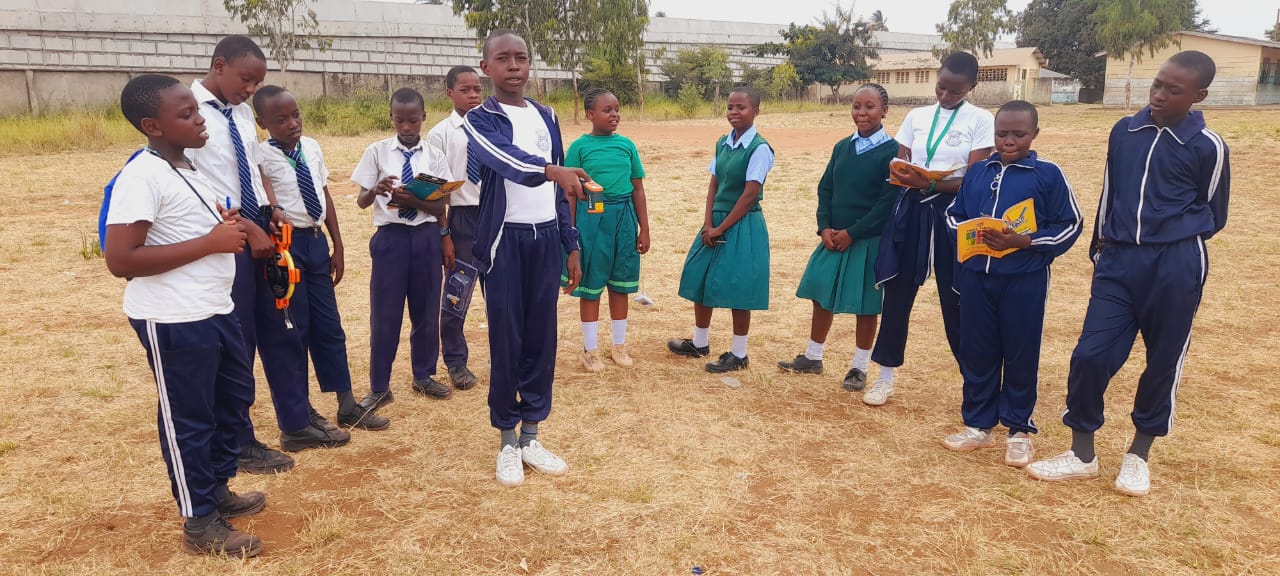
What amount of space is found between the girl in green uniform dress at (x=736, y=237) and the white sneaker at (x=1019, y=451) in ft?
5.65

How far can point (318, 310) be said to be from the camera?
13.4 ft

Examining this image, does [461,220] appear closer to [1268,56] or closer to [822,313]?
[822,313]

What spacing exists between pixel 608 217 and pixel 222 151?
93.2 inches

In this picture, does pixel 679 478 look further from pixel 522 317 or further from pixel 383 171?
pixel 383 171

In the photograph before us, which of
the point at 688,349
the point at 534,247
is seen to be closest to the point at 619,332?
the point at 688,349

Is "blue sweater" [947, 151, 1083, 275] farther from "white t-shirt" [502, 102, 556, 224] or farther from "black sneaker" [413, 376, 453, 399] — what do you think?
"black sneaker" [413, 376, 453, 399]

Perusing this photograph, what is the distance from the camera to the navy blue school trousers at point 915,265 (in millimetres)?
4332

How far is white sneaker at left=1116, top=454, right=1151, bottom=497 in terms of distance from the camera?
3.53 meters

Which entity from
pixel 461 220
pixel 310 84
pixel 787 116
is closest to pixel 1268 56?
pixel 787 116

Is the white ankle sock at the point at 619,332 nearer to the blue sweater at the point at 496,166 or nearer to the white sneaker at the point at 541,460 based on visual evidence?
the white sneaker at the point at 541,460

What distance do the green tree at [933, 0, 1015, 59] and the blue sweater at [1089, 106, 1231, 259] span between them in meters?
40.8

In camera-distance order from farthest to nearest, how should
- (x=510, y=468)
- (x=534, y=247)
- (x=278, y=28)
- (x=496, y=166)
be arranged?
(x=278, y=28) → (x=510, y=468) → (x=534, y=247) → (x=496, y=166)

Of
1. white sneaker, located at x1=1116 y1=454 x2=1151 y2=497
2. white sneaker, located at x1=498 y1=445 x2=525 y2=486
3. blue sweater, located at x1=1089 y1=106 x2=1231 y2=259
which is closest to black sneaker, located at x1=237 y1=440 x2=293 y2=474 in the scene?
white sneaker, located at x1=498 y1=445 x2=525 y2=486

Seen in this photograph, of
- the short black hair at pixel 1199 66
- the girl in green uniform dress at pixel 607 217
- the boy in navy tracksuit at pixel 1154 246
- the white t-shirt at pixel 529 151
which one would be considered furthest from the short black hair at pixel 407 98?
the short black hair at pixel 1199 66
